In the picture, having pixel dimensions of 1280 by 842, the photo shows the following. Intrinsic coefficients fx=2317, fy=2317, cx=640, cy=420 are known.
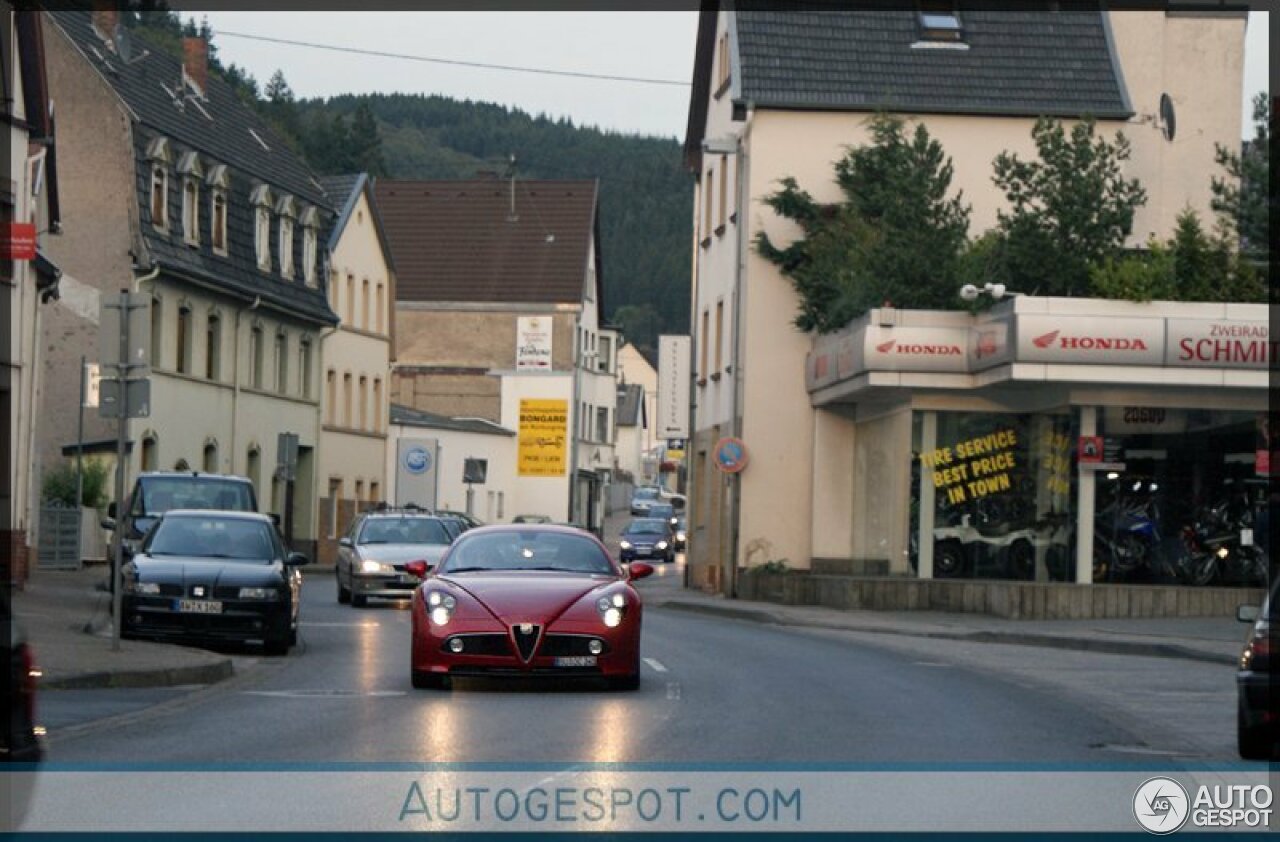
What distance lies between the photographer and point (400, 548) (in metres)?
37.9

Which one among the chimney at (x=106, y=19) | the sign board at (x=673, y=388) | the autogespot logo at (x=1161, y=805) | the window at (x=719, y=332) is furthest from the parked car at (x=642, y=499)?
the autogespot logo at (x=1161, y=805)

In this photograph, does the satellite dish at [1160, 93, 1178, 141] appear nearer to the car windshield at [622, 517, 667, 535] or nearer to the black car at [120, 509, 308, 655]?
the black car at [120, 509, 308, 655]

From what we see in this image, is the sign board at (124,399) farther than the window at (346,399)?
No

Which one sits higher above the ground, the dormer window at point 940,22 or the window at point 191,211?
the dormer window at point 940,22

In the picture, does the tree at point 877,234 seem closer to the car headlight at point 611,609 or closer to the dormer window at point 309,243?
the car headlight at point 611,609

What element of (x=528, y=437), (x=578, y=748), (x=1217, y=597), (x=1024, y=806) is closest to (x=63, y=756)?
(x=578, y=748)

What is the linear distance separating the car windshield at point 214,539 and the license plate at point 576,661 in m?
7.52

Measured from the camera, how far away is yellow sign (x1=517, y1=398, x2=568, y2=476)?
76938 mm

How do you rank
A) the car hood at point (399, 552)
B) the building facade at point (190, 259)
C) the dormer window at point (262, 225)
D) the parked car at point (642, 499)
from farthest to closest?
the parked car at point (642, 499) < the dormer window at point (262, 225) < the building facade at point (190, 259) < the car hood at point (399, 552)

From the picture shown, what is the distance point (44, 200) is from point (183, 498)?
10.0 meters

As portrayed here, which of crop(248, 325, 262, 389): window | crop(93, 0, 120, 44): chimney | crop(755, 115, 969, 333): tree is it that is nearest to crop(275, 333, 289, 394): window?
crop(248, 325, 262, 389): window

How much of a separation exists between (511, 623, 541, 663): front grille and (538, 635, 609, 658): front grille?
8 cm

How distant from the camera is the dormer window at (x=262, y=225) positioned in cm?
6150

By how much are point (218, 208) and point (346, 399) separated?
1242cm
